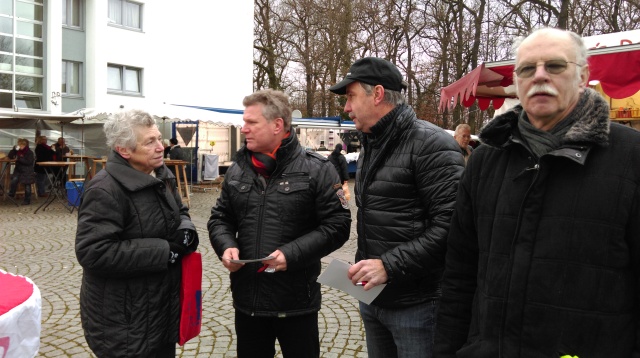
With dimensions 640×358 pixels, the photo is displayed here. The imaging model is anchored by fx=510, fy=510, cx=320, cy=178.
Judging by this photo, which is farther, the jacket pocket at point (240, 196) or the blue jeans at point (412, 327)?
the jacket pocket at point (240, 196)

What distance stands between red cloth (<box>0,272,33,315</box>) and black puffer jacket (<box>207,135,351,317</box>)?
876 mm

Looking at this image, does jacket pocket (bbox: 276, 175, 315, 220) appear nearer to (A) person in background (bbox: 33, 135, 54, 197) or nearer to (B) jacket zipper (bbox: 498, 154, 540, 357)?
(B) jacket zipper (bbox: 498, 154, 540, 357)

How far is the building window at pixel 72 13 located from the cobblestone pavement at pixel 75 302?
13910 millimetres

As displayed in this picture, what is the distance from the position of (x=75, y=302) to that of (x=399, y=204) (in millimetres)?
4365

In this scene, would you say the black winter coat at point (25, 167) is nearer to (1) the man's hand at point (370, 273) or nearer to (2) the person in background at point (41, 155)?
(2) the person in background at point (41, 155)

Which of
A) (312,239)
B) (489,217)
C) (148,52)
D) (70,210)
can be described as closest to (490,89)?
(312,239)

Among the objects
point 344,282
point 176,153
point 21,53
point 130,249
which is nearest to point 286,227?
point 344,282

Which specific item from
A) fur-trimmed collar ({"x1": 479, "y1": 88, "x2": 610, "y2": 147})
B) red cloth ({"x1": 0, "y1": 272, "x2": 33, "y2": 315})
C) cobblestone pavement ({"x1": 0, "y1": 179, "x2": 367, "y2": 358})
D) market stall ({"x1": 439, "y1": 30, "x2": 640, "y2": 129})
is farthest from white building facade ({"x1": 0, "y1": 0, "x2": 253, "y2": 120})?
fur-trimmed collar ({"x1": 479, "y1": 88, "x2": 610, "y2": 147})

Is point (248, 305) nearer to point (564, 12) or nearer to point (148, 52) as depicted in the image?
point (564, 12)

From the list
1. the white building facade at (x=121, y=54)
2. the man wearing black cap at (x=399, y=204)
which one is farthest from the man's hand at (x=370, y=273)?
the white building facade at (x=121, y=54)

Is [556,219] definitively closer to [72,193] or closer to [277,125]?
[277,125]

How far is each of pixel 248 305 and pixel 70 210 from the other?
1112 cm

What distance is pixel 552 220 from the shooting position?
144 cm

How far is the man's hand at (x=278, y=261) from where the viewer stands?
239 centimetres
